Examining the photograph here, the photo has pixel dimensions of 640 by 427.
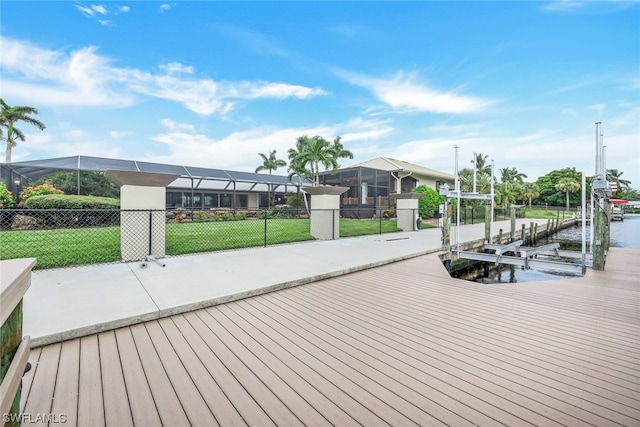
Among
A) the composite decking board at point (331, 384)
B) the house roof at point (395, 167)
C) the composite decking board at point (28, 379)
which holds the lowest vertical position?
the composite decking board at point (331, 384)

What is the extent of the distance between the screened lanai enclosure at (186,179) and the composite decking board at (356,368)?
451 inches

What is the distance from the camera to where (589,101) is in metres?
9.91

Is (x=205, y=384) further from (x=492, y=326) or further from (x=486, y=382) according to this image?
(x=492, y=326)

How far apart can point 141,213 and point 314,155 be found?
12.7 metres

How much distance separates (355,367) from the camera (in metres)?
2.14

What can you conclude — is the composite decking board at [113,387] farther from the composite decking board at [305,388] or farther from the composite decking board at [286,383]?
the composite decking board at [305,388]

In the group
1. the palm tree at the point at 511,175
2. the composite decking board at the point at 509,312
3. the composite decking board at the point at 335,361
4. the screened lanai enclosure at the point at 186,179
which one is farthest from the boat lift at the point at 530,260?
the palm tree at the point at 511,175

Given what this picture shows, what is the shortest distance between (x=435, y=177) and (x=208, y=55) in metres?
20.0

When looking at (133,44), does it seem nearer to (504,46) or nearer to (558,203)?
(504,46)

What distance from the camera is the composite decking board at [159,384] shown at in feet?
5.30

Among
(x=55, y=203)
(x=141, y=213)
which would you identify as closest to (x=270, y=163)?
(x=55, y=203)

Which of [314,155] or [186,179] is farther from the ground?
[314,155]

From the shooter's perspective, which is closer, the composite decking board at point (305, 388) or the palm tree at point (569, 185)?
the composite decking board at point (305, 388)

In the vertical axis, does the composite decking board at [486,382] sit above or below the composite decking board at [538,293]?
above
